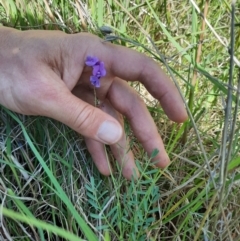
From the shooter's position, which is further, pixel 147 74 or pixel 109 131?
pixel 147 74

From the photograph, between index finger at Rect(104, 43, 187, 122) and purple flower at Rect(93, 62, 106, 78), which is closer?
purple flower at Rect(93, 62, 106, 78)

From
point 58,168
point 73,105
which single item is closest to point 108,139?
point 73,105

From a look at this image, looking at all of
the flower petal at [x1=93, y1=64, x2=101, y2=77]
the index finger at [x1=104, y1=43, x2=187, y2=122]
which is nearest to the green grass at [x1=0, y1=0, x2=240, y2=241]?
the index finger at [x1=104, y1=43, x2=187, y2=122]

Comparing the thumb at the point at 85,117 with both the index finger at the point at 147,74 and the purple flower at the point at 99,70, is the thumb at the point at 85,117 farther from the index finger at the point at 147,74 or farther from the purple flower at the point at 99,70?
the index finger at the point at 147,74

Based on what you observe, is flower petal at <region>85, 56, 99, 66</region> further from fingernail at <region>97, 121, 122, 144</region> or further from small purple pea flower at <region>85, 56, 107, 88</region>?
fingernail at <region>97, 121, 122, 144</region>

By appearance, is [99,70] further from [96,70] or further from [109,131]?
[109,131]

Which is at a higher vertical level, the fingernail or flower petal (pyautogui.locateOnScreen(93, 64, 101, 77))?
flower petal (pyautogui.locateOnScreen(93, 64, 101, 77))

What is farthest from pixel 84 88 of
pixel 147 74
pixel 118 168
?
pixel 118 168

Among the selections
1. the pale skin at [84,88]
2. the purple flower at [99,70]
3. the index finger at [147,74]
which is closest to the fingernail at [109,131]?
the pale skin at [84,88]

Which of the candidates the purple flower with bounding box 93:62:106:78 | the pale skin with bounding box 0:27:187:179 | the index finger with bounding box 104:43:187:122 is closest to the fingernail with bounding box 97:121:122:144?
the pale skin with bounding box 0:27:187:179
